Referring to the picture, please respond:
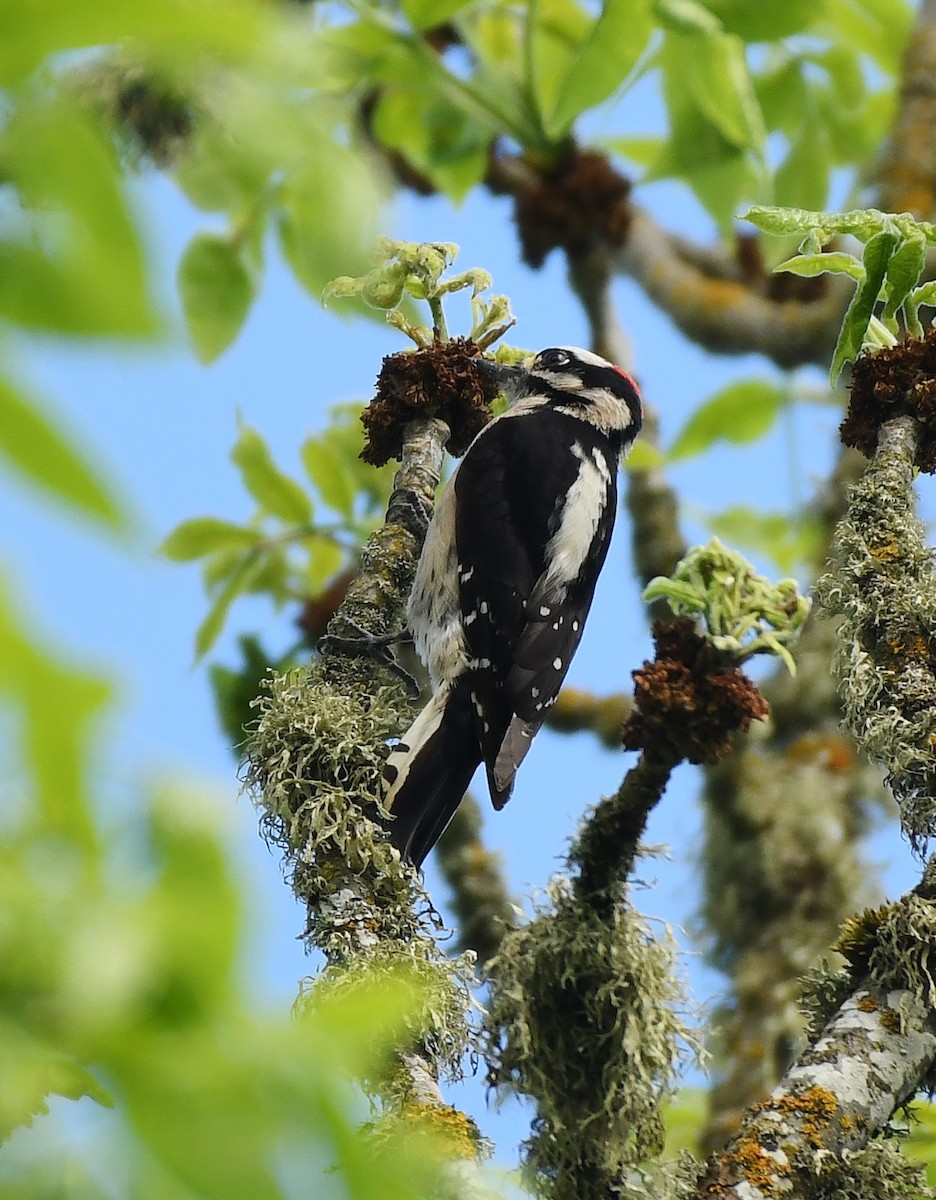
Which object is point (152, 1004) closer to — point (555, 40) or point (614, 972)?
point (614, 972)

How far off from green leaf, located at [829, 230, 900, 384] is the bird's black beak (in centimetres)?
83

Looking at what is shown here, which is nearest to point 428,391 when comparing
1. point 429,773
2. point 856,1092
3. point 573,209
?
point 429,773

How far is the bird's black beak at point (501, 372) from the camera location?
3203 millimetres

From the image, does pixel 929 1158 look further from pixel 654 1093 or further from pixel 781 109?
pixel 781 109

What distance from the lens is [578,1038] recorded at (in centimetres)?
276

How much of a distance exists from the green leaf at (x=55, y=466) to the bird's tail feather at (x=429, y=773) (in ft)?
6.41

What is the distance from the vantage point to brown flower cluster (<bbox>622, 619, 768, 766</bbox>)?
2.66m

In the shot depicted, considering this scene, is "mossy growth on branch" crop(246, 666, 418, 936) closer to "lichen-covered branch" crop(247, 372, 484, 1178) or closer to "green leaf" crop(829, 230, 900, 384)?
"lichen-covered branch" crop(247, 372, 484, 1178)

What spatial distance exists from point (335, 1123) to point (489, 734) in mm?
2630

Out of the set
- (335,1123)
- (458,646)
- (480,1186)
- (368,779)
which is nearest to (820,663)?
(458,646)

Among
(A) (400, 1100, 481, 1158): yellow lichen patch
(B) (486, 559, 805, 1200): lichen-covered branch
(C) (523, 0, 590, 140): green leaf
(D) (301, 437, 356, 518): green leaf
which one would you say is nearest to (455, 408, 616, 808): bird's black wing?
(B) (486, 559, 805, 1200): lichen-covered branch

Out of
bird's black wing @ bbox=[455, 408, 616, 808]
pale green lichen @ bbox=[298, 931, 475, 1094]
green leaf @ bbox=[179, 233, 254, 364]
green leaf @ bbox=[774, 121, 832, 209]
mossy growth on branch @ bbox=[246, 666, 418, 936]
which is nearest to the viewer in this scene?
pale green lichen @ bbox=[298, 931, 475, 1094]

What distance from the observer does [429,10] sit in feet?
12.7

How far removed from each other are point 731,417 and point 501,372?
6.45ft
